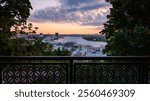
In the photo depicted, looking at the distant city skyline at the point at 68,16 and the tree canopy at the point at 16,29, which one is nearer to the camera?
the distant city skyline at the point at 68,16

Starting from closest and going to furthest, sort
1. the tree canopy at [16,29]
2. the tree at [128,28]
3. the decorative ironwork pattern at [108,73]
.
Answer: the decorative ironwork pattern at [108,73] < the tree at [128,28] < the tree canopy at [16,29]

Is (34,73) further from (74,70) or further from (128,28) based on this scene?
(128,28)

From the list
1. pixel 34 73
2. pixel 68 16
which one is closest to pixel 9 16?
pixel 68 16

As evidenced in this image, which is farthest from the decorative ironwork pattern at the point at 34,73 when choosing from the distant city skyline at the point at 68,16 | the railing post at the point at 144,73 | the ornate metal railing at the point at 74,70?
the distant city skyline at the point at 68,16

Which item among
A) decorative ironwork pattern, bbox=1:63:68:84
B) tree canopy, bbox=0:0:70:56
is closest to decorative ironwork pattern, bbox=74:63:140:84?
decorative ironwork pattern, bbox=1:63:68:84

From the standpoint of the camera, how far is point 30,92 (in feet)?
13.1

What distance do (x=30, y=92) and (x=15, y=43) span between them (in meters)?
8.01

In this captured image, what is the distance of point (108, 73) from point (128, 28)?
27.1ft

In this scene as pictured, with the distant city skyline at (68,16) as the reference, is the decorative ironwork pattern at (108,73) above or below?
below

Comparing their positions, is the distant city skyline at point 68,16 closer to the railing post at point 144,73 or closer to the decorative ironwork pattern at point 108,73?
the decorative ironwork pattern at point 108,73

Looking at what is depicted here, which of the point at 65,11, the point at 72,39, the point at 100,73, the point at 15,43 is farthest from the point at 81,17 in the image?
the point at 100,73

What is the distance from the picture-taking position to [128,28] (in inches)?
490

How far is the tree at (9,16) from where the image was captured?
37.4 ft

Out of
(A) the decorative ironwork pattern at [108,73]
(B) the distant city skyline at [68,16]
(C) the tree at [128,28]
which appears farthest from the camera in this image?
(C) the tree at [128,28]
